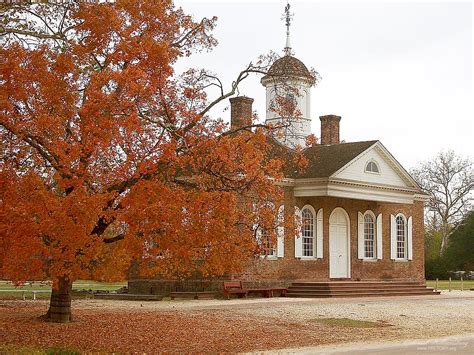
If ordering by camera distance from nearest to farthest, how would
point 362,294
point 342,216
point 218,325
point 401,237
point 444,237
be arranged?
point 218,325 < point 362,294 < point 342,216 < point 401,237 < point 444,237

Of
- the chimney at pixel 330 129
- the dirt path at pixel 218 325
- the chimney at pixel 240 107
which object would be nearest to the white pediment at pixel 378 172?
the chimney at pixel 330 129

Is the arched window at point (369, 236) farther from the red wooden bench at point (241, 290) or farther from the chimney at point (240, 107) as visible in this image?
the chimney at point (240, 107)

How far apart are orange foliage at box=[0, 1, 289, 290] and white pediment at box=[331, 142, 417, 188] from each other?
644 inches

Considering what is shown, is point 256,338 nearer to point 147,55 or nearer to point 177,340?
point 177,340

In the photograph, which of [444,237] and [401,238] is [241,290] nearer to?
[401,238]

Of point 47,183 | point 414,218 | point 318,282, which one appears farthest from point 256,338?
point 414,218

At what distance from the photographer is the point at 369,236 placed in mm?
35250

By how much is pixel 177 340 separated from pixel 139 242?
2.78 m

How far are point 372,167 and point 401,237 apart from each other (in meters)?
5.02

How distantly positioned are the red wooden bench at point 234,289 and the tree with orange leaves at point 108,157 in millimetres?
11718

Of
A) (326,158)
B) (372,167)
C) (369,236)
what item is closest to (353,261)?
(369,236)

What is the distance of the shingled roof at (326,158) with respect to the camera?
31.8m

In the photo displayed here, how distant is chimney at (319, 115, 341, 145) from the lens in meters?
37.9

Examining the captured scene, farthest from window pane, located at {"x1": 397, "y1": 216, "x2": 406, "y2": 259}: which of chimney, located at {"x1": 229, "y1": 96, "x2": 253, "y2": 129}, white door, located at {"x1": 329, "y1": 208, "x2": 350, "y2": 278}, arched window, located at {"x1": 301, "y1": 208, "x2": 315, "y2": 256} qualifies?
chimney, located at {"x1": 229, "y1": 96, "x2": 253, "y2": 129}
